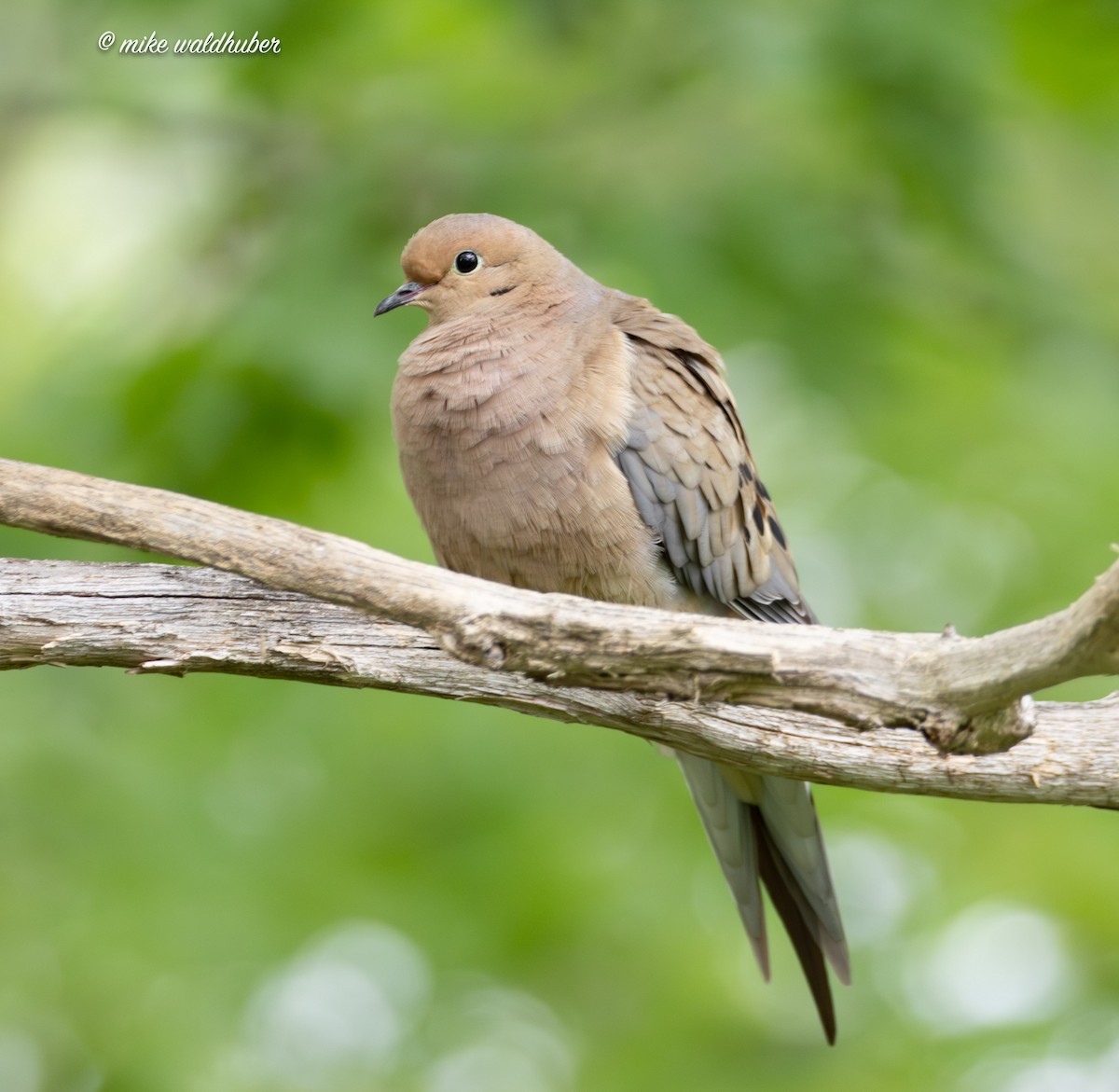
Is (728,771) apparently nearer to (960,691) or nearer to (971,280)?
(960,691)

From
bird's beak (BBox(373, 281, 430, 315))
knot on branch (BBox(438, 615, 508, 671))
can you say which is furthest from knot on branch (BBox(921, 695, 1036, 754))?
bird's beak (BBox(373, 281, 430, 315))

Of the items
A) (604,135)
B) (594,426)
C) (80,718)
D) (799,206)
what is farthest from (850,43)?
(80,718)

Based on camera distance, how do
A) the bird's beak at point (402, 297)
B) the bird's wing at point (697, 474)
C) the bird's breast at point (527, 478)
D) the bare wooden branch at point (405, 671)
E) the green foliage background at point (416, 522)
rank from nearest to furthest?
the bare wooden branch at point (405, 671) → the bird's breast at point (527, 478) → the bird's wing at point (697, 474) → the bird's beak at point (402, 297) → the green foliage background at point (416, 522)

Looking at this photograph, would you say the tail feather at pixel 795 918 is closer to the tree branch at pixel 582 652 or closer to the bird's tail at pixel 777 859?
the bird's tail at pixel 777 859

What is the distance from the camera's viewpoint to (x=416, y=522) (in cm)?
595

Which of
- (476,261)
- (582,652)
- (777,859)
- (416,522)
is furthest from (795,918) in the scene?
(416,522)

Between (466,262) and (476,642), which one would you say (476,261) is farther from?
(476,642)

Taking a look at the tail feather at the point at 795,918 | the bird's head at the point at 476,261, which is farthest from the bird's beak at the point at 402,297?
the tail feather at the point at 795,918

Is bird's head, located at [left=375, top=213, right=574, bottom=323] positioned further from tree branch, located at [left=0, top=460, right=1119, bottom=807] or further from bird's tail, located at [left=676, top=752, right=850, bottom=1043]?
bird's tail, located at [left=676, top=752, right=850, bottom=1043]

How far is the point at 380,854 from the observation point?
18.5 ft

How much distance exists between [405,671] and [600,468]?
897 millimetres

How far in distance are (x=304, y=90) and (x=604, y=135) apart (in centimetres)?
121

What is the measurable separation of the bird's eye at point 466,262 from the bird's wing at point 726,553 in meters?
0.46

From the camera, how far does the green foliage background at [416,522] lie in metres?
4.86
